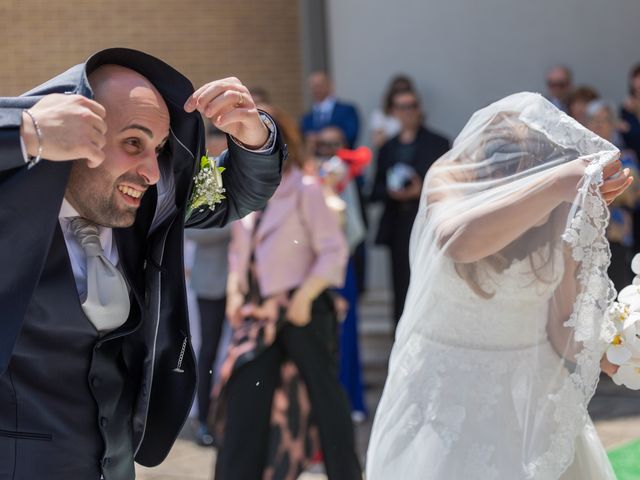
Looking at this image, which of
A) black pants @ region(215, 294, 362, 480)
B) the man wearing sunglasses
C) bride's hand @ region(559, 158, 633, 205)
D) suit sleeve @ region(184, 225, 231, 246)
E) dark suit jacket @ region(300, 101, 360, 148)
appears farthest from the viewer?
dark suit jacket @ region(300, 101, 360, 148)

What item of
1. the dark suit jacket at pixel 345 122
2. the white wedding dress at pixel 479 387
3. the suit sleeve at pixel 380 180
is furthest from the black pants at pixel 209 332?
the white wedding dress at pixel 479 387

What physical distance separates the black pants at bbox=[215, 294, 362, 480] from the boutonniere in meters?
2.49

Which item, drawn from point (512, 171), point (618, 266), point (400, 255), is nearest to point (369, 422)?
point (400, 255)

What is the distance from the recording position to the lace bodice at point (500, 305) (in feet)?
11.6

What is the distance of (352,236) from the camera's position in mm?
7695

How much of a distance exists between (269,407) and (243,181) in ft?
8.38

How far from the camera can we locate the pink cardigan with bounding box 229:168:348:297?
5547 mm

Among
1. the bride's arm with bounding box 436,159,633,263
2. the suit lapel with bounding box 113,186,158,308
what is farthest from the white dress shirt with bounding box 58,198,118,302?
the bride's arm with bounding box 436,159,633,263

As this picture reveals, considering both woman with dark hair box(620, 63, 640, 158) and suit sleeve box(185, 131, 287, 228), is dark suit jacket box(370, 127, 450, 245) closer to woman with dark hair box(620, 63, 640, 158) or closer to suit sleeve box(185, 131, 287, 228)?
woman with dark hair box(620, 63, 640, 158)

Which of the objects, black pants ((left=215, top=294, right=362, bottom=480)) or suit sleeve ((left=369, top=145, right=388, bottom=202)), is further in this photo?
suit sleeve ((left=369, top=145, right=388, bottom=202))

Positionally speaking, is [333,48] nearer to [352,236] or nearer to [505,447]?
[352,236]

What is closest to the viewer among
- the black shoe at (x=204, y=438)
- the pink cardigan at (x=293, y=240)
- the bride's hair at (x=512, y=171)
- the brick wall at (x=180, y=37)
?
the bride's hair at (x=512, y=171)

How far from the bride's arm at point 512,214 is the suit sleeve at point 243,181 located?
74 cm

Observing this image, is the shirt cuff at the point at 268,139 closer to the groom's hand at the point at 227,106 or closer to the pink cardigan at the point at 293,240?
the groom's hand at the point at 227,106
